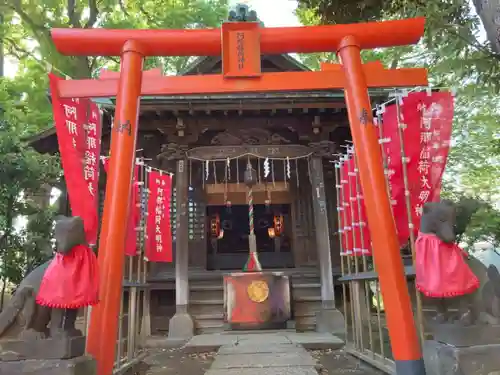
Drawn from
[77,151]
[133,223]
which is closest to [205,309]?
[133,223]

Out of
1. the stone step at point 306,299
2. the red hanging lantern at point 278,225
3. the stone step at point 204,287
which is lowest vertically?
the stone step at point 306,299

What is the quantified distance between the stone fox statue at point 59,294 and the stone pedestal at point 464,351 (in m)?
3.15

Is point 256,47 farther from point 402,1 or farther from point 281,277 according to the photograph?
point 281,277

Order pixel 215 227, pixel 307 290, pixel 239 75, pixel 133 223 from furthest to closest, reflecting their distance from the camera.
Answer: pixel 215 227
pixel 307 290
pixel 133 223
pixel 239 75

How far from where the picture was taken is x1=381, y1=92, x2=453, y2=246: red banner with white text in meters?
5.04

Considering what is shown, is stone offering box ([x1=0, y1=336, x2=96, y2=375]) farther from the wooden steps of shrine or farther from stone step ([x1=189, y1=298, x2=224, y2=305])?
stone step ([x1=189, y1=298, x2=224, y2=305])

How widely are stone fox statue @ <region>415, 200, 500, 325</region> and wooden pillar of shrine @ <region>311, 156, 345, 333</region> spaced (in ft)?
17.4

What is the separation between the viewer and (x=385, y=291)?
4.09 metres

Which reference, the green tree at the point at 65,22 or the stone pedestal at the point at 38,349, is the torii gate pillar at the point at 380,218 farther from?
the green tree at the point at 65,22

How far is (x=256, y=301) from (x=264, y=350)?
8.01ft

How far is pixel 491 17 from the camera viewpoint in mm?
5688

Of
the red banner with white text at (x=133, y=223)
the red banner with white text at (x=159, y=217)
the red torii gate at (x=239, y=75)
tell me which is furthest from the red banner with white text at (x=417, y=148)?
the red banner with white text at (x=159, y=217)

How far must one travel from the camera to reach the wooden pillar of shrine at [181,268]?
343 inches

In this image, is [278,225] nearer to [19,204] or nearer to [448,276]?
[19,204]
